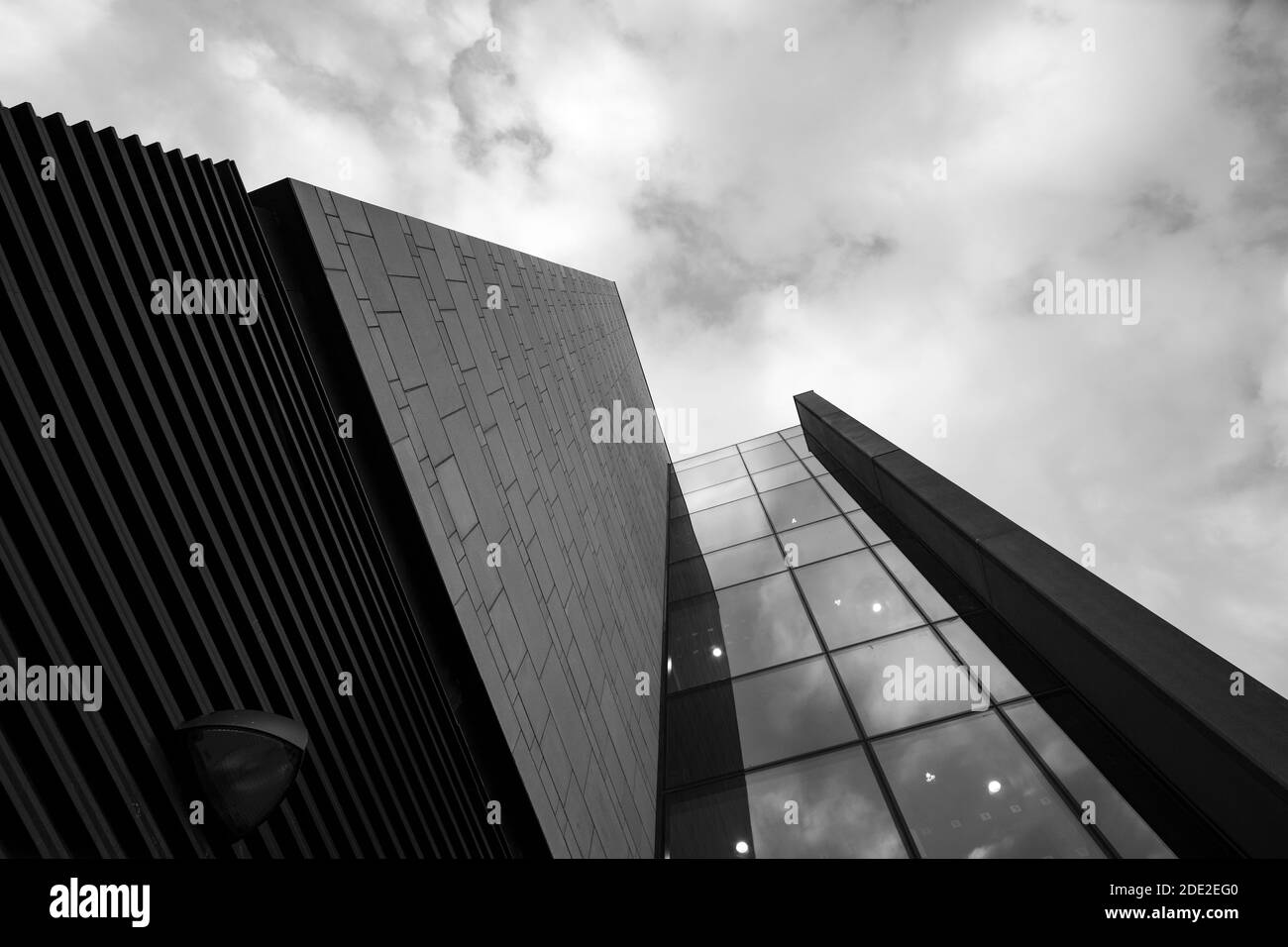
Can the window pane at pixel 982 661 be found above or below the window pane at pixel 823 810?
above

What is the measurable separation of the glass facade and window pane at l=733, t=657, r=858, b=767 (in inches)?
0.8

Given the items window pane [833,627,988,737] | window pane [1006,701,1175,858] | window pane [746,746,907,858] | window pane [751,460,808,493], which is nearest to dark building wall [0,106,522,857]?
window pane [746,746,907,858]

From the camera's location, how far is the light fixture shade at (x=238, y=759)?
271cm

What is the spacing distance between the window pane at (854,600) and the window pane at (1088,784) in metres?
2.10

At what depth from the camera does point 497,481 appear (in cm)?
641

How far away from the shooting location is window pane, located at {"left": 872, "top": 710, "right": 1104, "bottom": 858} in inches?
224

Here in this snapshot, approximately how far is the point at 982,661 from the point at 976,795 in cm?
191

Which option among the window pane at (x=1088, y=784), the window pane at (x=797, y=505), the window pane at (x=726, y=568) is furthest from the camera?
the window pane at (x=797, y=505)

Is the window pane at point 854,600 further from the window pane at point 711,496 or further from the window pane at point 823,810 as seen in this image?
the window pane at point 711,496

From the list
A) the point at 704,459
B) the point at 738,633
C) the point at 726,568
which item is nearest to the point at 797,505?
the point at 726,568

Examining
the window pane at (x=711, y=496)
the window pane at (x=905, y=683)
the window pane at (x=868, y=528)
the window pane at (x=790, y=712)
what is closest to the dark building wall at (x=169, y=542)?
the window pane at (x=790, y=712)

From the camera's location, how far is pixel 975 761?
6.46m

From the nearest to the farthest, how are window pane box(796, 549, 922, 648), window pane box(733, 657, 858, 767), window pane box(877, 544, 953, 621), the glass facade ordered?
the glass facade
window pane box(733, 657, 858, 767)
window pane box(877, 544, 953, 621)
window pane box(796, 549, 922, 648)

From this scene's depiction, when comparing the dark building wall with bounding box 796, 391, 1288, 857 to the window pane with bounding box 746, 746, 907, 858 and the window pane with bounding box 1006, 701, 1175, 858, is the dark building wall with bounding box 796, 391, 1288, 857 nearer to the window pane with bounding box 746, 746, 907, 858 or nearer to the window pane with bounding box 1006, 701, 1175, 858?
the window pane with bounding box 1006, 701, 1175, 858
